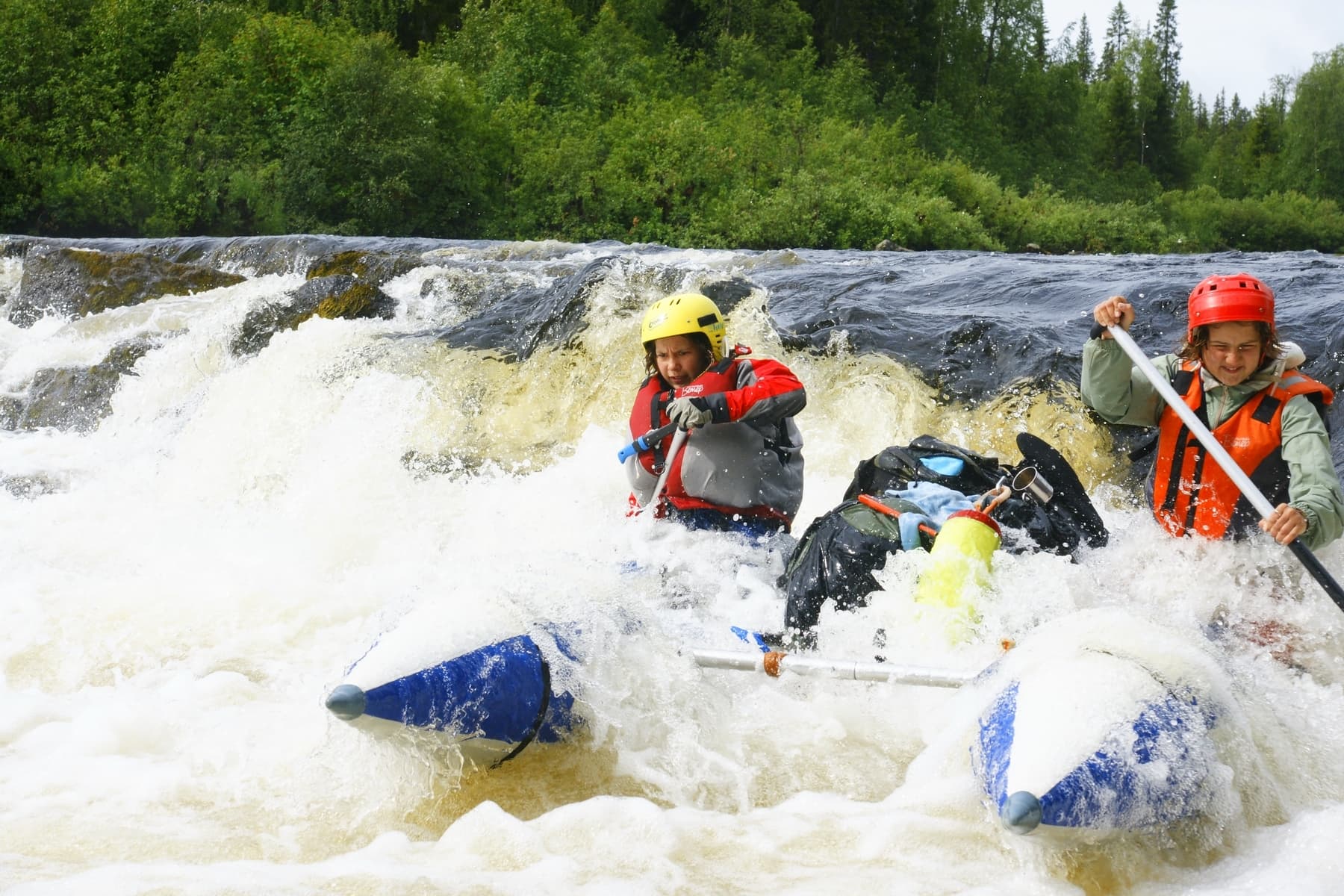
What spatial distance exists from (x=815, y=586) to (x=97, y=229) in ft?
75.4

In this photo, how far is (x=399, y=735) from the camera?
285cm

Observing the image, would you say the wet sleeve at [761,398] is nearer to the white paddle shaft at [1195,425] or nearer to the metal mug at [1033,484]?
the metal mug at [1033,484]

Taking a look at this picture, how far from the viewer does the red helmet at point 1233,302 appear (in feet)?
11.9

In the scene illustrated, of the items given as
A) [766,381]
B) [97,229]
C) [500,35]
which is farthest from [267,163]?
[766,381]

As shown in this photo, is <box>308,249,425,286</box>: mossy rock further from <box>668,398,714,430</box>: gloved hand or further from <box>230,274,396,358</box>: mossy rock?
<box>668,398,714,430</box>: gloved hand

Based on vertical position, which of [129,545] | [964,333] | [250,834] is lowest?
[129,545]

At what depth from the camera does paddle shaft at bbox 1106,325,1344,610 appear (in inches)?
129

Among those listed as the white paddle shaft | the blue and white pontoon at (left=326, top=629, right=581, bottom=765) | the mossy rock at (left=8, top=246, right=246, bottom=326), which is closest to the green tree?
the mossy rock at (left=8, top=246, right=246, bottom=326)

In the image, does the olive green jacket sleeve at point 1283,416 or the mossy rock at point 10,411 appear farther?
the mossy rock at point 10,411

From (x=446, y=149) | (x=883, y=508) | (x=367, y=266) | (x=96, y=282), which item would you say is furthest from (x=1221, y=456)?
(x=446, y=149)

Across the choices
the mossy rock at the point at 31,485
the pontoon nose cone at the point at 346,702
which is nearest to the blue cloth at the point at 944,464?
the pontoon nose cone at the point at 346,702

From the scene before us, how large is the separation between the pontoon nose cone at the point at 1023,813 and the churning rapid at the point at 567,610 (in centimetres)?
13

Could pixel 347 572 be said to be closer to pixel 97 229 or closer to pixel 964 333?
pixel 964 333

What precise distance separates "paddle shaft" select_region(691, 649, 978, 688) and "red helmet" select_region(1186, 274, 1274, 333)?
1.51 metres
